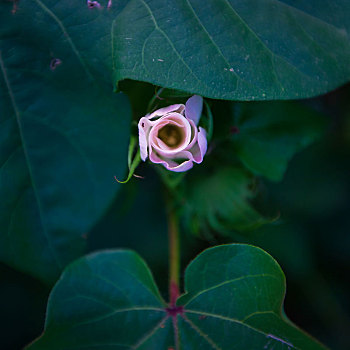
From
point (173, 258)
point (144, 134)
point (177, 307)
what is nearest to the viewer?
point (144, 134)

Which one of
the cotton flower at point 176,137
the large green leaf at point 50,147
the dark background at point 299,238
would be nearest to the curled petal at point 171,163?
the cotton flower at point 176,137

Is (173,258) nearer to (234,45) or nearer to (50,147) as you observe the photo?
(50,147)

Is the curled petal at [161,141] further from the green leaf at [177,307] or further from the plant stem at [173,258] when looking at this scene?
the plant stem at [173,258]

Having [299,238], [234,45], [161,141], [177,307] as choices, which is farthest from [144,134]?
[299,238]

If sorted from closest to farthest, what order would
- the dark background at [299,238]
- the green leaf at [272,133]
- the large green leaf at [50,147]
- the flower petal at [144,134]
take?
1. the flower petal at [144,134]
2. the large green leaf at [50,147]
3. the green leaf at [272,133]
4. the dark background at [299,238]

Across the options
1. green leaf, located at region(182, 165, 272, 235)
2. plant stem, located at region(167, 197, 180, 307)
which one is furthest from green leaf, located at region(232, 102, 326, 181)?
plant stem, located at region(167, 197, 180, 307)
